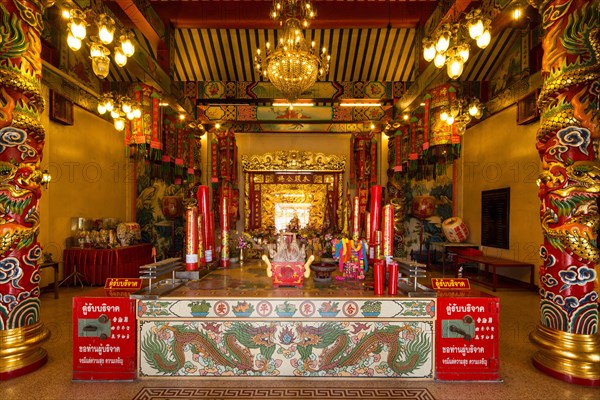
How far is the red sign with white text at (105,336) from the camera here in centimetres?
242

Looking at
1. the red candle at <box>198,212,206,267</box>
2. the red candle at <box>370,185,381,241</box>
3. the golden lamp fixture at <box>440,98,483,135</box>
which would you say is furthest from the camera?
the golden lamp fixture at <box>440,98,483,135</box>

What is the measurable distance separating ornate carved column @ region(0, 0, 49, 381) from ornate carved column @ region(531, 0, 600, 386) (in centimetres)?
417

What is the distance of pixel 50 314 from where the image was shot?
14.1ft

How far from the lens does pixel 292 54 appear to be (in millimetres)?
3756

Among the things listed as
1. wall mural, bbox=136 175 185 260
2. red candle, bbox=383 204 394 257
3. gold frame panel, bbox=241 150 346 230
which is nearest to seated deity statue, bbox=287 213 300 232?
gold frame panel, bbox=241 150 346 230

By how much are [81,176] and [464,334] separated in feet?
22.9

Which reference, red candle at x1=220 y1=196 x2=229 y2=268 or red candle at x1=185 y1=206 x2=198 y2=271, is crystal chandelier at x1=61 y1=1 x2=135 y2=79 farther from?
red candle at x1=220 y1=196 x2=229 y2=268

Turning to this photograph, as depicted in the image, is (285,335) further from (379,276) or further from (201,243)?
(201,243)

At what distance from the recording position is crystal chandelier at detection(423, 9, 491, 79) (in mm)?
2547

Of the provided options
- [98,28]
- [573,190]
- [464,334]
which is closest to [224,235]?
[98,28]

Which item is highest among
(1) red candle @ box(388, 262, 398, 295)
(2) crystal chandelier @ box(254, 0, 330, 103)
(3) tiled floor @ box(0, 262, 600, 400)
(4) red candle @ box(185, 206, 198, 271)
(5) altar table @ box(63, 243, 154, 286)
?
(2) crystal chandelier @ box(254, 0, 330, 103)

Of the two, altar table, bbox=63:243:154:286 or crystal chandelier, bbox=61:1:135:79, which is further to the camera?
altar table, bbox=63:243:154:286

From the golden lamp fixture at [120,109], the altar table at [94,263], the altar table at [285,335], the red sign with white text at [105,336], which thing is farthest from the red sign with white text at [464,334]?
the altar table at [94,263]

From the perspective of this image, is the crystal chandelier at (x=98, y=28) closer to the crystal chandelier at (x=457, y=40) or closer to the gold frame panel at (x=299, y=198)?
the crystal chandelier at (x=457, y=40)
